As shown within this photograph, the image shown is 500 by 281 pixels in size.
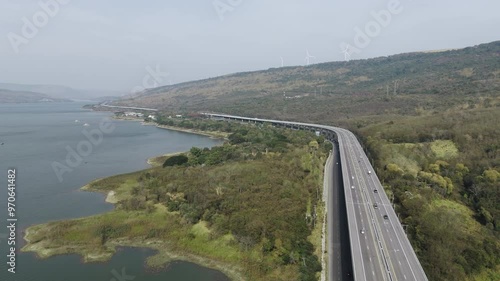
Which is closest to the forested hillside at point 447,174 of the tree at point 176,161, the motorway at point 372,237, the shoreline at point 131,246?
the motorway at point 372,237

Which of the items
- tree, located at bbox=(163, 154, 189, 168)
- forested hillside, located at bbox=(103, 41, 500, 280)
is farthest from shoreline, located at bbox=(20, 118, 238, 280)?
tree, located at bbox=(163, 154, 189, 168)

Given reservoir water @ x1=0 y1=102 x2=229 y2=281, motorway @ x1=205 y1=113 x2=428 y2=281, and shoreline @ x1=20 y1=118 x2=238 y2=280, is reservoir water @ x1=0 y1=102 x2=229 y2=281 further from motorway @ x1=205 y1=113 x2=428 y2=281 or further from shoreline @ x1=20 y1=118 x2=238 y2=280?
motorway @ x1=205 y1=113 x2=428 y2=281

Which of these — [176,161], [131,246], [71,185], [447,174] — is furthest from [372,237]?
[71,185]

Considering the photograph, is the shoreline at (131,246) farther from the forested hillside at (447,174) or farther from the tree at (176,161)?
the tree at (176,161)

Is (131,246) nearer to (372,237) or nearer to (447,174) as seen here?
(372,237)

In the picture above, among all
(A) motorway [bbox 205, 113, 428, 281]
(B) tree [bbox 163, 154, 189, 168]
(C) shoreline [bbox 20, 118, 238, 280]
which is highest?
(B) tree [bbox 163, 154, 189, 168]
